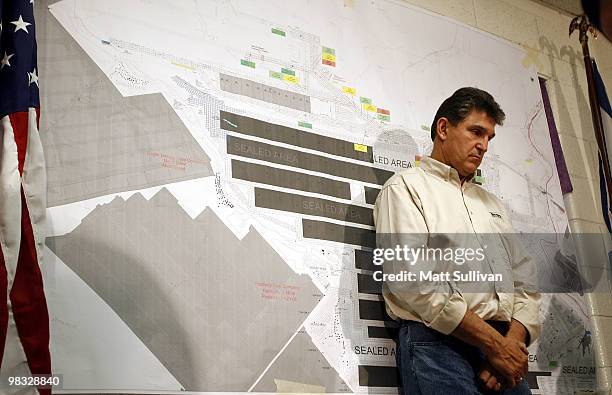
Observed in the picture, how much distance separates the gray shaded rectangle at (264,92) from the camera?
94.0 inches

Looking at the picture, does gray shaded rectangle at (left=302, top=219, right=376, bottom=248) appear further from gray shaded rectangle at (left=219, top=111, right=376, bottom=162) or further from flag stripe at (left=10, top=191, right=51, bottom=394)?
flag stripe at (left=10, top=191, right=51, bottom=394)

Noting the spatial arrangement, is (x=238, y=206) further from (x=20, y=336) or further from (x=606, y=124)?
(x=606, y=124)

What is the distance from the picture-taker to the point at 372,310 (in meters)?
2.42

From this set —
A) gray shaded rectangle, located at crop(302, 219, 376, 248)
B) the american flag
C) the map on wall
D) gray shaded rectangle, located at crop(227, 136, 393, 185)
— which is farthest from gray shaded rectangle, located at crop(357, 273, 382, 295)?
the american flag

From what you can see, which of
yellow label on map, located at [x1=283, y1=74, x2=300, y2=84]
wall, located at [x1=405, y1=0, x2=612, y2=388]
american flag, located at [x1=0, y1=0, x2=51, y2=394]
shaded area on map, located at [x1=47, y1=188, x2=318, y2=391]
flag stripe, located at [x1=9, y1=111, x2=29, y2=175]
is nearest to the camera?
american flag, located at [x1=0, y1=0, x2=51, y2=394]

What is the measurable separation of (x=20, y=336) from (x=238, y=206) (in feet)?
2.67

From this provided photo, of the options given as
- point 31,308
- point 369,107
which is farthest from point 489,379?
point 31,308

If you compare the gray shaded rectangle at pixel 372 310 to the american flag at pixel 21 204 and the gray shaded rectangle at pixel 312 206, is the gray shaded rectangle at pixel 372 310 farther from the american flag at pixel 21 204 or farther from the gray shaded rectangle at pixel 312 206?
the american flag at pixel 21 204

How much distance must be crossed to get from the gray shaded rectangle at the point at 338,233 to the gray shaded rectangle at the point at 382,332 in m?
0.28

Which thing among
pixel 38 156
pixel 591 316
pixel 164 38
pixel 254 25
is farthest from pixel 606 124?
pixel 38 156

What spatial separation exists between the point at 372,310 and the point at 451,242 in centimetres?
36

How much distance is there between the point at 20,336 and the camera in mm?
1643

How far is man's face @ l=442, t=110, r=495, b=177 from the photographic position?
2418 mm

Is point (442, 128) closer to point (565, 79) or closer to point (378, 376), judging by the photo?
point (378, 376)
